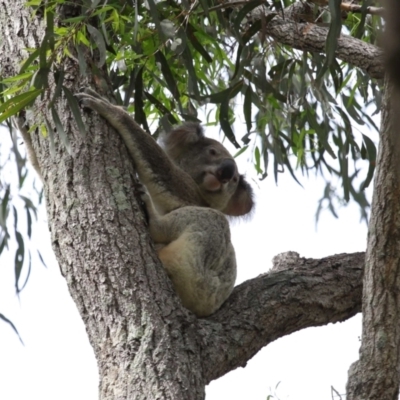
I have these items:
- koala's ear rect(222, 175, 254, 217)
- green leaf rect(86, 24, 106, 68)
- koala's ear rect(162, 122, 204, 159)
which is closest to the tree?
green leaf rect(86, 24, 106, 68)

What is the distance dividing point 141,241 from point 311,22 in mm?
1407

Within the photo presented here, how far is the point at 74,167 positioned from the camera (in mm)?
2184

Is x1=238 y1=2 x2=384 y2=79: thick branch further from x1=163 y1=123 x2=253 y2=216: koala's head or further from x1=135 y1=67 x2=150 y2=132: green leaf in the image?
x1=163 y1=123 x2=253 y2=216: koala's head

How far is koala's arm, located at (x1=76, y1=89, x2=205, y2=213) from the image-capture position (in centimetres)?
238

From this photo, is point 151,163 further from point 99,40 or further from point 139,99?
point 99,40

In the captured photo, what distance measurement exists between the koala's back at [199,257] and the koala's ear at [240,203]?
70cm

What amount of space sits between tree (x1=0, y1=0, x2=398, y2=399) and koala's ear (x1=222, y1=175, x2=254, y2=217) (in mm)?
674

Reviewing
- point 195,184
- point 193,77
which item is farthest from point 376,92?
point 193,77

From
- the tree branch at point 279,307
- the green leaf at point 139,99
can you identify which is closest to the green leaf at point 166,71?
the green leaf at point 139,99

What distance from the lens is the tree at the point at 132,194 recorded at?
1914mm

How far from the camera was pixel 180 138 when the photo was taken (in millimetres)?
3521

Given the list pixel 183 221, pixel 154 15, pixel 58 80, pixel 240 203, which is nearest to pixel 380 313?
pixel 183 221

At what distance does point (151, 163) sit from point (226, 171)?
78 centimetres

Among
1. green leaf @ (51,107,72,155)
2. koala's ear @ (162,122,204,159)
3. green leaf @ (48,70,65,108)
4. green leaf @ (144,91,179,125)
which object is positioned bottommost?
green leaf @ (51,107,72,155)
